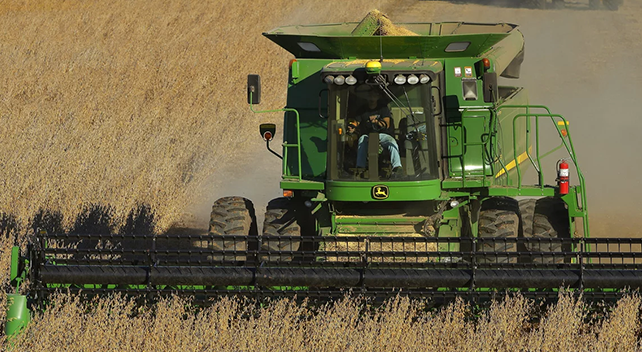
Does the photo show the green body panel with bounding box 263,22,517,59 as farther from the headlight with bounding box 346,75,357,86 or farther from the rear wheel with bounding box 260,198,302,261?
the rear wheel with bounding box 260,198,302,261

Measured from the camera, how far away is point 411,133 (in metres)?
8.12

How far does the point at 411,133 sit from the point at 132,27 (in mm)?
16213

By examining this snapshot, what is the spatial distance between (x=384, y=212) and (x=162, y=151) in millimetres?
6692

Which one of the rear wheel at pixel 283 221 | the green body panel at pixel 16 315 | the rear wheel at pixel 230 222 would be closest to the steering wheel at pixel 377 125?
the rear wheel at pixel 283 221

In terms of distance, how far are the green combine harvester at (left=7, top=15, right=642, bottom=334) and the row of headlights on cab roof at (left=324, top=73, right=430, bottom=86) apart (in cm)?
2

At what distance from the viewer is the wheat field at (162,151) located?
660cm

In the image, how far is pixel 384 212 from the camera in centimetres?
836

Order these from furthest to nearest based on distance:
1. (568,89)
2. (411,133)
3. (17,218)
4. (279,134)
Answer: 1. (568,89)
2. (279,134)
3. (17,218)
4. (411,133)

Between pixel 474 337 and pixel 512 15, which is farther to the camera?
pixel 512 15

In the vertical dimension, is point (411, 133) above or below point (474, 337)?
above

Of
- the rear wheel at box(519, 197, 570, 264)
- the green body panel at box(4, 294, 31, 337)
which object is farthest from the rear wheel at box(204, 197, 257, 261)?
the rear wheel at box(519, 197, 570, 264)

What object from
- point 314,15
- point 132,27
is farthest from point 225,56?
point 314,15

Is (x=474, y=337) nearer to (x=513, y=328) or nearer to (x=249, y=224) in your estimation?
(x=513, y=328)

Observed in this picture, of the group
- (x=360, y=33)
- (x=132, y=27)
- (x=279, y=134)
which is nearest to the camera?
(x=360, y=33)
